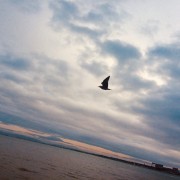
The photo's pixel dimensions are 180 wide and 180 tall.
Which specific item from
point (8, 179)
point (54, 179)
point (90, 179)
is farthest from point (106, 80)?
point (90, 179)

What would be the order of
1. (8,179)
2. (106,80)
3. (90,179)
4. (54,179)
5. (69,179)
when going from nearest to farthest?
(106,80) < (8,179) < (54,179) < (69,179) < (90,179)

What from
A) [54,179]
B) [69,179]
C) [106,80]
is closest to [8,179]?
[54,179]

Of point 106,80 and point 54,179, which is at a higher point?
point 106,80

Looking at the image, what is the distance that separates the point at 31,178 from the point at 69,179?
7.38m

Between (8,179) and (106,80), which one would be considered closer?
(106,80)

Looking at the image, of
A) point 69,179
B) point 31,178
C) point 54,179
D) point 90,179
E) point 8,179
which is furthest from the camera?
point 90,179

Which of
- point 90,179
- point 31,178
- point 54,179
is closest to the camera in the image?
point 31,178

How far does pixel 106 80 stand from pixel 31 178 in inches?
634

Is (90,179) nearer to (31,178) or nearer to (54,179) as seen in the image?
(54,179)

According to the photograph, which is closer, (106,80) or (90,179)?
(106,80)

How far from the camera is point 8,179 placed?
2944 centimetres

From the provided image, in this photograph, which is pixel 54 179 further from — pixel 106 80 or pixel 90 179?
pixel 106 80

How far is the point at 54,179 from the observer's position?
119ft

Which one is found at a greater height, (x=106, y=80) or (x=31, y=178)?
(x=106, y=80)
